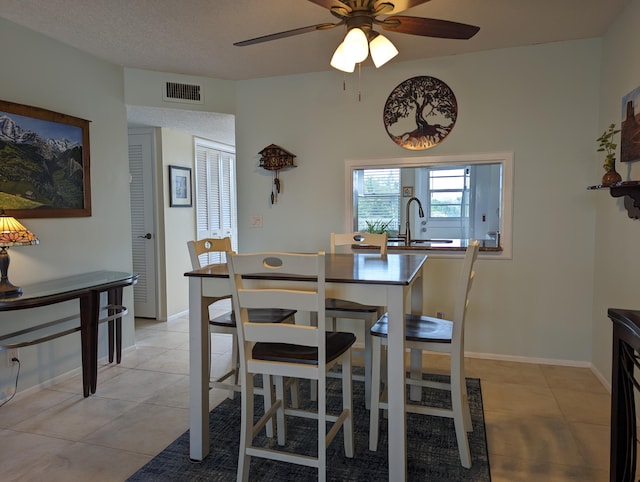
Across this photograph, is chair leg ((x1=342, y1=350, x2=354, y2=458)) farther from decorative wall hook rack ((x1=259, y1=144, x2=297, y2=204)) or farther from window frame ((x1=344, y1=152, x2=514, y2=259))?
decorative wall hook rack ((x1=259, y1=144, x2=297, y2=204))

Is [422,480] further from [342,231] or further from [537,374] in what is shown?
[342,231]

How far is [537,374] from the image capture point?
318 centimetres

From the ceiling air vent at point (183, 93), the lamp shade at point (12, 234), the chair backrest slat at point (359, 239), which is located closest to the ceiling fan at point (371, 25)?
the chair backrest slat at point (359, 239)

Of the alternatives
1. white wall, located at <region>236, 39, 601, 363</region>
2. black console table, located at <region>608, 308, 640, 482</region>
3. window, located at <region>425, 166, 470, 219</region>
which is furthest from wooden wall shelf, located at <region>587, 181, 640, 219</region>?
window, located at <region>425, 166, 470, 219</region>

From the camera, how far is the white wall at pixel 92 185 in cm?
286

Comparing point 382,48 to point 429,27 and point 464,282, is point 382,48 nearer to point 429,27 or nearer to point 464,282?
point 429,27

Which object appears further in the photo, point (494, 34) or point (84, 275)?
point (84, 275)

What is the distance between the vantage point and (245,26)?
9.40 ft

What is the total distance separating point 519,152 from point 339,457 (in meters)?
2.56

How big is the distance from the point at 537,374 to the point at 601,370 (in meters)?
0.41

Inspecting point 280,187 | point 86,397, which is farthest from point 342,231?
point 86,397

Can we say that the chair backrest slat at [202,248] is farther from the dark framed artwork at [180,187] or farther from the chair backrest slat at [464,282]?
the dark framed artwork at [180,187]

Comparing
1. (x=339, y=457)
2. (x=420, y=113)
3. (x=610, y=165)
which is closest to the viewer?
(x=339, y=457)

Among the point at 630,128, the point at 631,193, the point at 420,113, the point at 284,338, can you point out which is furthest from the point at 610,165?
the point at 284,338
